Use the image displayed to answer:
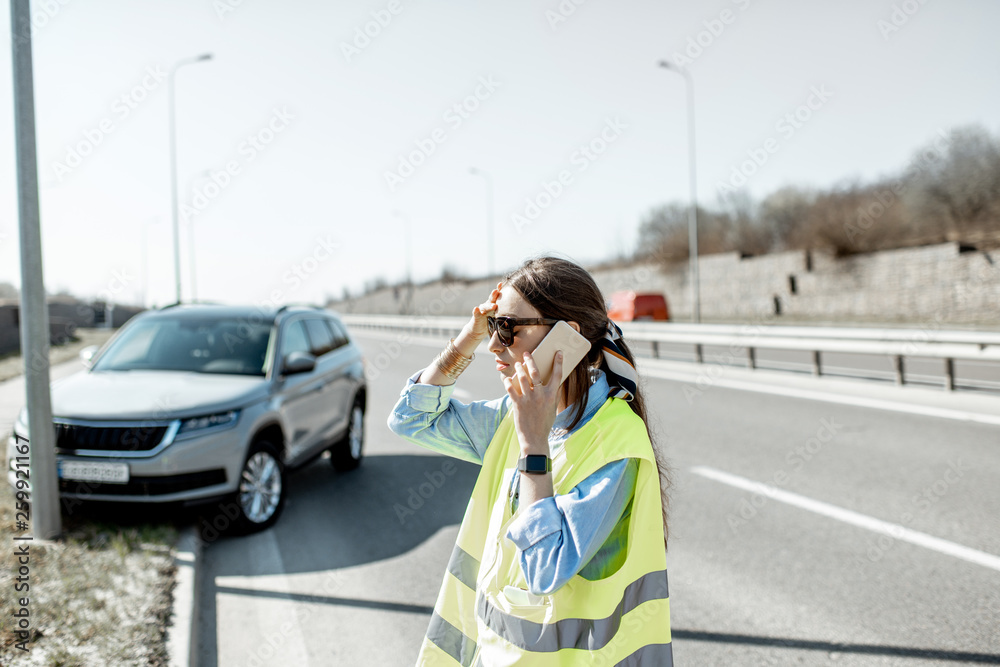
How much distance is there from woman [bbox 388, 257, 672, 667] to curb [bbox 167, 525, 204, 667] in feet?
7.18

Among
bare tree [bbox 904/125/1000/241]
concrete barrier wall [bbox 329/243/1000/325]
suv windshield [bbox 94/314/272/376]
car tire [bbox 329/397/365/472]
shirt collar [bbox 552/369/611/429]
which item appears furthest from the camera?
bare tree [bbox 904/125/1000/241]

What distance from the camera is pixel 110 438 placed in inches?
202

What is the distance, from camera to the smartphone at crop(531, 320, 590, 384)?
1677 millimetres

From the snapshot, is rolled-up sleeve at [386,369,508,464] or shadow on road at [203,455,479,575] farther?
shadow on road at [203,455,479,575]

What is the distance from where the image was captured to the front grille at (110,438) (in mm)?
5086

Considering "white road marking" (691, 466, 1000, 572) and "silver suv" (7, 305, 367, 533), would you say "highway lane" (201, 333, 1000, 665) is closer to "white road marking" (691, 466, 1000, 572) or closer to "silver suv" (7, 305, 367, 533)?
"white road marking" (691, 466, 1000, 572)

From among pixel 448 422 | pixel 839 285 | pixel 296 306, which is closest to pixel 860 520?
pixel 448 422

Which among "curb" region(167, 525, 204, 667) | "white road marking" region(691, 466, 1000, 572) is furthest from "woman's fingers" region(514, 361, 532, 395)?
"white road marking" region(691, 466, 1000, 572)

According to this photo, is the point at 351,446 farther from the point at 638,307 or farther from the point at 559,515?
the point at 638,307

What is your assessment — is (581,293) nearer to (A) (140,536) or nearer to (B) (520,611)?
(B) (520,611)

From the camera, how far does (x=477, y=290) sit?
1892 inches

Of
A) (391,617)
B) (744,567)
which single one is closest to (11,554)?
(391,617)

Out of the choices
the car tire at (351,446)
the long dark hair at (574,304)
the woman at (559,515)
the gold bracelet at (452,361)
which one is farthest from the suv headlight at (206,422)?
the long dark hair at (574,304)

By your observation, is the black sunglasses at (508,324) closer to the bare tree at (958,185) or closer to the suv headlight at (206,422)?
the suv headlight at (206,422)
